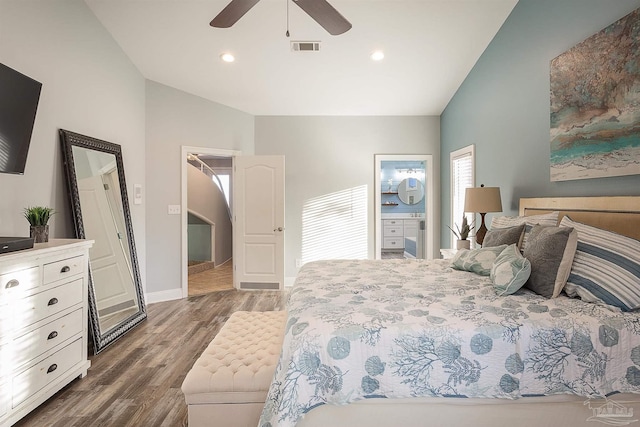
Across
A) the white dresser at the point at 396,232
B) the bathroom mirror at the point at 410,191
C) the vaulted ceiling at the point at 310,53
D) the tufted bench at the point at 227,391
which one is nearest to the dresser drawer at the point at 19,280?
the tufted bench at the point at 227,391

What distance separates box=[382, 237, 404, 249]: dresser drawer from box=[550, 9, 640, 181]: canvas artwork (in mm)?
5618

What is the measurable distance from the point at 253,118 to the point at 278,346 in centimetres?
406

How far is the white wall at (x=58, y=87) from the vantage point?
7.84 ft

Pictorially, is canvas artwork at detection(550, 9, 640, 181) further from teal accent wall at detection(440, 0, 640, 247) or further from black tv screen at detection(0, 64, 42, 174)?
black tv screen at detection(0, 64, 42, 174)

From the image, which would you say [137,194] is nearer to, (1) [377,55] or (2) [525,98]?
(1) [377,55]

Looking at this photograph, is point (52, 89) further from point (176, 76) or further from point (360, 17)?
point (360, 17)

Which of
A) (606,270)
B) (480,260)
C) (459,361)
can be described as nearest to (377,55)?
(480,260)

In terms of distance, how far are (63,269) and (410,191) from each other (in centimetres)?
729

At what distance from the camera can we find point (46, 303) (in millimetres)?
2123

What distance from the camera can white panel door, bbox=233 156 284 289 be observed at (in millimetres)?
4930

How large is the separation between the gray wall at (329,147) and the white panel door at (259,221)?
0.35 metres

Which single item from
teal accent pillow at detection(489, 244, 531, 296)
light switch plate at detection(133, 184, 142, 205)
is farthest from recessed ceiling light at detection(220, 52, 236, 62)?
teal accent pillow at detection(489, 244, 531, 296)

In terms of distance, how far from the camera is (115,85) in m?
3.62

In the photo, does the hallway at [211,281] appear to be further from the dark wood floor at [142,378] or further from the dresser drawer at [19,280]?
the dresser drawer at [19,280]
